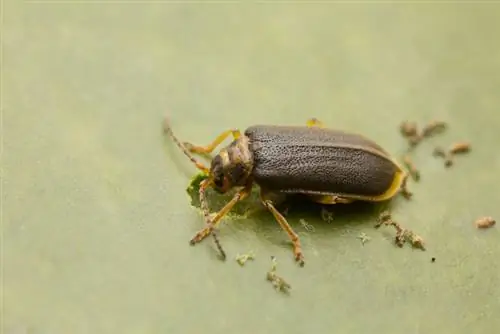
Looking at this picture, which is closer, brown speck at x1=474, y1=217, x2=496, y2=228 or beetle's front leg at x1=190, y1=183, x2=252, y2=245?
beetle's front leg at x1=190, y1=183, x2=252, y2=245

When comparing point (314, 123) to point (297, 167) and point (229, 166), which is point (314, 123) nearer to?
point (297, 167)

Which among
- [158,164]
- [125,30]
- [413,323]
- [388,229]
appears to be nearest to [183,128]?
[158,164]

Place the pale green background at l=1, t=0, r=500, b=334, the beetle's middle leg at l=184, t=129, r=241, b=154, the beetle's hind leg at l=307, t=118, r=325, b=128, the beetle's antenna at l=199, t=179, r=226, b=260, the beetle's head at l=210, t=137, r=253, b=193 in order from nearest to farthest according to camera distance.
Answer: the pale green background at l=1, t=0, r=500, b=334, the beetle's antenna at l=199, t=179, r=226, b=260, the beetle's head at l=210, t=137, r=253, b=193, the beetle's middle leg at l=184, t=129, r=241, b=154, the beetle's hind leg at l=307, t=118, r=325, b=128

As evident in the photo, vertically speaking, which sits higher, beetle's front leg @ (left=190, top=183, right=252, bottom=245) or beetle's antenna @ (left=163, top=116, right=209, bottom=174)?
beetle's antenna @ (left=163, top=116, right=209, bottom=174)

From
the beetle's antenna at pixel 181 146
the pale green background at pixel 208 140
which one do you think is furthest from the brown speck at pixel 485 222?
the beetle's antenna at pixel 181 146

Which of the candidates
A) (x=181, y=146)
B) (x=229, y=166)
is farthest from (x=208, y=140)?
(x=229, y=166)

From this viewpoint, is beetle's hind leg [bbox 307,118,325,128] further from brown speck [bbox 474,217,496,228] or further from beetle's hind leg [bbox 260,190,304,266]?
brown speck [bbox 474,217,496,228]

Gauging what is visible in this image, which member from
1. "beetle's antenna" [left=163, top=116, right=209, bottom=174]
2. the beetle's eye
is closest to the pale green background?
"beetle's antenna" [left=163, top=116, right=209, bottom=174]
